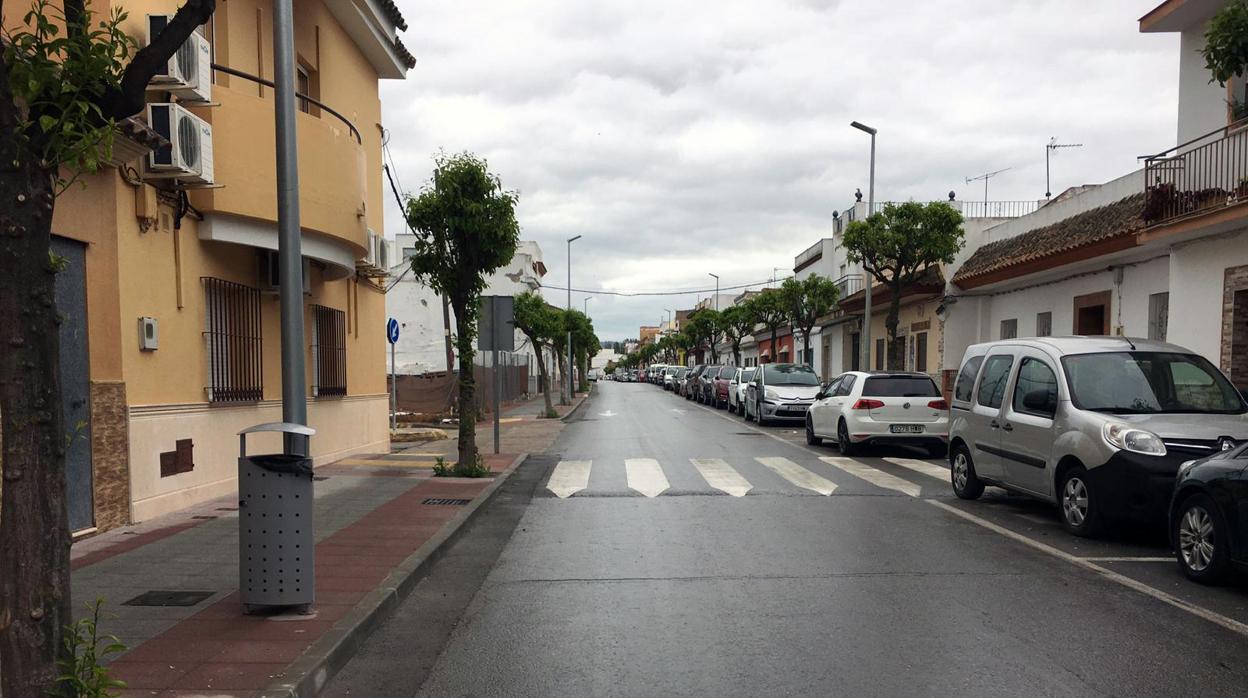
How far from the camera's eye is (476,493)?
10.5 metres

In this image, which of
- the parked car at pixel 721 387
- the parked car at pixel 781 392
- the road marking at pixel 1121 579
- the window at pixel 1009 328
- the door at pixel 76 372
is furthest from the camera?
the parked car at pixel 721 387

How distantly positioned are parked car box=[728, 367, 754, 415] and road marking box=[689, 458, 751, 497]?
10.8 meters

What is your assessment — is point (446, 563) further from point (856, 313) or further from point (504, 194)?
point (856, 313)

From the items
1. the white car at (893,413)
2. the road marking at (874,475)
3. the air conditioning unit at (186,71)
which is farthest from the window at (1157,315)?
the air conditioning unit at (186,71)

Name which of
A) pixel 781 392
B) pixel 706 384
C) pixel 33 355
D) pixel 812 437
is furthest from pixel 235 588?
pixel 706 384

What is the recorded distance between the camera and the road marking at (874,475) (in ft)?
36.4

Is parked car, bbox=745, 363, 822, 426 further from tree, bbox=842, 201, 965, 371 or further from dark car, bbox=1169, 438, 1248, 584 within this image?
dark car, bbox=1169, 438, 1248, 584

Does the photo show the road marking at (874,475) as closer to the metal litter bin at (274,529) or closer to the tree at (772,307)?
the metal litter bin at (274,529)

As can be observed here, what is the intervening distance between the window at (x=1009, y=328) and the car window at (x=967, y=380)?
12987mm

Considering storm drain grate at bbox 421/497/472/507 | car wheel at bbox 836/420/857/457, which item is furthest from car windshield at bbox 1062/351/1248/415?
car wheel at bbox 836/420/857/457

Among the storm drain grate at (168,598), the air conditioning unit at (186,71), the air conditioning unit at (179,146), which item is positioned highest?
the air conditioning unit at (186,71)

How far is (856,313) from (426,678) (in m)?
31.6

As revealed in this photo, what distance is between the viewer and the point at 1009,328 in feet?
74.6

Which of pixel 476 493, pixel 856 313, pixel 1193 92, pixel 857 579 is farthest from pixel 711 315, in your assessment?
pixel 857 579
